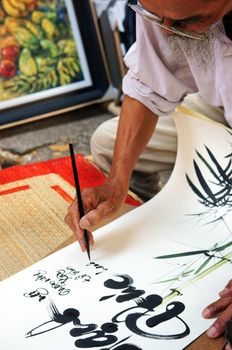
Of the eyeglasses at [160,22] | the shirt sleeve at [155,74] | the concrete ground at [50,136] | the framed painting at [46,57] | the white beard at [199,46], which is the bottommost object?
the concrete ground at [50,136]

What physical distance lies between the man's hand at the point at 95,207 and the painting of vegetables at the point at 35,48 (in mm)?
1416

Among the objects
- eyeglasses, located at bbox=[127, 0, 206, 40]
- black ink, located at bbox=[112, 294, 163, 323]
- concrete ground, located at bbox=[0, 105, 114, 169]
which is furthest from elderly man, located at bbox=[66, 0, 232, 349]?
concrete ground, located at bbox=[0, 105, 114, 169]

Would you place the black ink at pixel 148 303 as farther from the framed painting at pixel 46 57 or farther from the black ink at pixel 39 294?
the framed painting at pixel 46 57

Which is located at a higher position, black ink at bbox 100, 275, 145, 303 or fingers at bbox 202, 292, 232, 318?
fingers at bbox 202, 292, 232, 318

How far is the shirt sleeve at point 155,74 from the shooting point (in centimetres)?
119

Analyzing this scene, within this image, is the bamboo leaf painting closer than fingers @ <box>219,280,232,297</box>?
No

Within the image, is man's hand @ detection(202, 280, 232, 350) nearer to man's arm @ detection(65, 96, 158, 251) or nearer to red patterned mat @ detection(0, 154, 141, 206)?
man's arm @ detection(65, 96, 158, 251)

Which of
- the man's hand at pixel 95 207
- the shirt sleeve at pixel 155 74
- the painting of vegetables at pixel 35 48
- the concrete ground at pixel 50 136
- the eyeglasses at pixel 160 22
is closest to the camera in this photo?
the eyeglasses at pixel 160 22

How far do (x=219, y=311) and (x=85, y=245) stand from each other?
0.34 m

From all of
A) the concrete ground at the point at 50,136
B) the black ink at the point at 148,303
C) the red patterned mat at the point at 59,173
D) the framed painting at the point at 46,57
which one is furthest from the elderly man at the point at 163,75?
the framed painting at the point at 46,57

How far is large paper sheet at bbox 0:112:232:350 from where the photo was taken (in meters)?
0.87

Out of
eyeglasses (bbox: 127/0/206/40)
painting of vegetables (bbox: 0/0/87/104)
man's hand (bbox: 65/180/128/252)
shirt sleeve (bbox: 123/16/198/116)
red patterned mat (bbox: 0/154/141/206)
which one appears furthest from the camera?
painting of vegetables (bbox: 0/0/87/104)

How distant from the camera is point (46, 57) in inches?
98.1

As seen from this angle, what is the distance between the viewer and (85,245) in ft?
3.50
